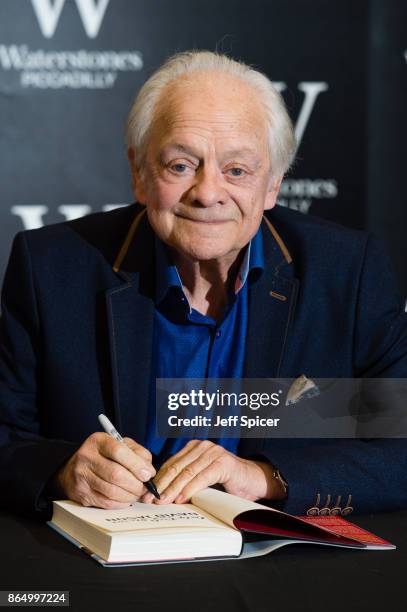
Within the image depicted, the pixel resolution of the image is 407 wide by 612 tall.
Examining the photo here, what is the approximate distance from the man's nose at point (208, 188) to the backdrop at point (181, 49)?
1432 millimetres

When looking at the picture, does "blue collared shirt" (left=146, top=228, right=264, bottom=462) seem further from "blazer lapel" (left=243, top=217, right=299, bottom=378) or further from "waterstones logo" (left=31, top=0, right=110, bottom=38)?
"waterstones logo" (left=31, top=0, right=110, bottom=38)

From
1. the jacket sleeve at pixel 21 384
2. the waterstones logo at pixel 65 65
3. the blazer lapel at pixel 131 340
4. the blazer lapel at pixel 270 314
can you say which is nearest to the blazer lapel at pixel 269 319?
the blazer lapel at pixel 270 314

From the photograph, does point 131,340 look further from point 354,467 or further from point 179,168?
point 354,467

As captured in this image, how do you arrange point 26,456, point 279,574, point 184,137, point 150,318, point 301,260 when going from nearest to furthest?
point 279,574 < point 26,456 < point 184,137 < point 150,318 < point 301,260

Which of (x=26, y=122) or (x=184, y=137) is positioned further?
(x=26, y=122)

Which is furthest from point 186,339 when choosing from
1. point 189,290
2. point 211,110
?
point 211,110

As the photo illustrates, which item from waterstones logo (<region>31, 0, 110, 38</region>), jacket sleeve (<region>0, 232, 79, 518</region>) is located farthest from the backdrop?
jacket sleeve (<region>0, 232, 79, 518</region>)

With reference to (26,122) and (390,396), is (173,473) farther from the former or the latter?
(26,122)

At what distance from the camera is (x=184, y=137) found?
2.16m

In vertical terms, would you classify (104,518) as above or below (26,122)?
below

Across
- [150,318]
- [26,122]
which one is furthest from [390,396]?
[26,122]

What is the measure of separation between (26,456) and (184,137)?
0.79 m

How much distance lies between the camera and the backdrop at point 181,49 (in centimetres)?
351

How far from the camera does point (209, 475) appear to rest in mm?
1800
